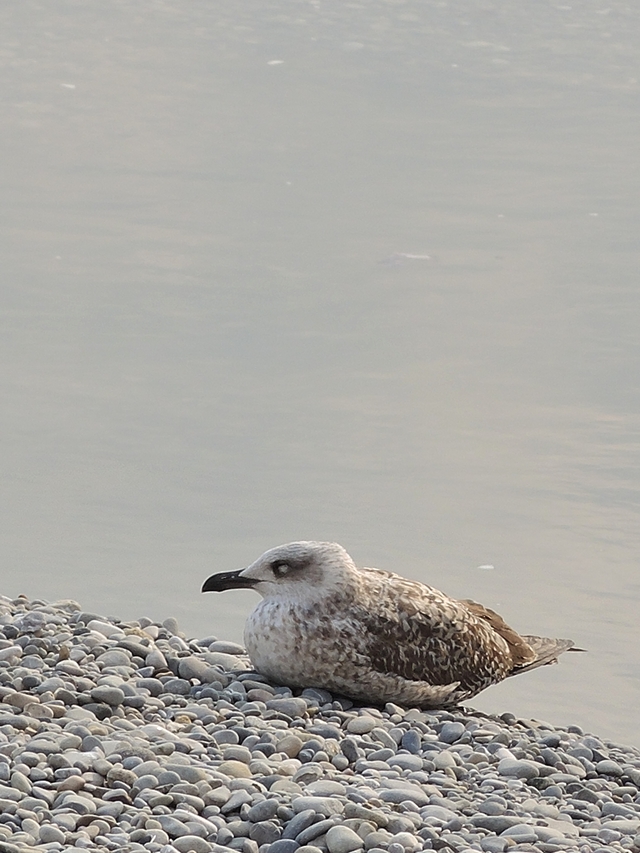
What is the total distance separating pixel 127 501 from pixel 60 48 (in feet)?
28.0

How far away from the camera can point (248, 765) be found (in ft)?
11.3

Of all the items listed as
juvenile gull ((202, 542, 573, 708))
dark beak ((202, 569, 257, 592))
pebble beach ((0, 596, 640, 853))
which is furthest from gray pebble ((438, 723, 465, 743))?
dark beak ((202, 569, 257, 592))

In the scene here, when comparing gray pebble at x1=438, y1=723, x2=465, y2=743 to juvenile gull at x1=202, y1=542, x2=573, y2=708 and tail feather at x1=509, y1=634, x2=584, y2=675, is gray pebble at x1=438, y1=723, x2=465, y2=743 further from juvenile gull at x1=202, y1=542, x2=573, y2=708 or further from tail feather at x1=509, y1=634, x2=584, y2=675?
tail feather at x1=509, y1=634, x2=584, y2=675

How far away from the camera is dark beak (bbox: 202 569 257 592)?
427 cm

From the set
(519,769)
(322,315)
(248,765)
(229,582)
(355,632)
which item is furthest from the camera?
(322,315)

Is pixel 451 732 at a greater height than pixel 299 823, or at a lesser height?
lesser

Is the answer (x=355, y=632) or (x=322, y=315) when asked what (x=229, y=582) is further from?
(x=322, y=315)

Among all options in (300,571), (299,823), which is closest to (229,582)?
(300,571)

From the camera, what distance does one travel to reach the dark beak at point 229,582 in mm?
4270

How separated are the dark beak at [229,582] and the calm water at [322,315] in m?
1.04

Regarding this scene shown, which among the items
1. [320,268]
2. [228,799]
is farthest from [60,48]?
[228,799]

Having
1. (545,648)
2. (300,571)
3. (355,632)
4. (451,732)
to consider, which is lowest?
(545,648)

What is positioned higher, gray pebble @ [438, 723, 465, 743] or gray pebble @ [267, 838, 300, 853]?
gray pebble @ [267, 838, 300, 853]

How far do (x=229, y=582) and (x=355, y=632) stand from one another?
41 cm
